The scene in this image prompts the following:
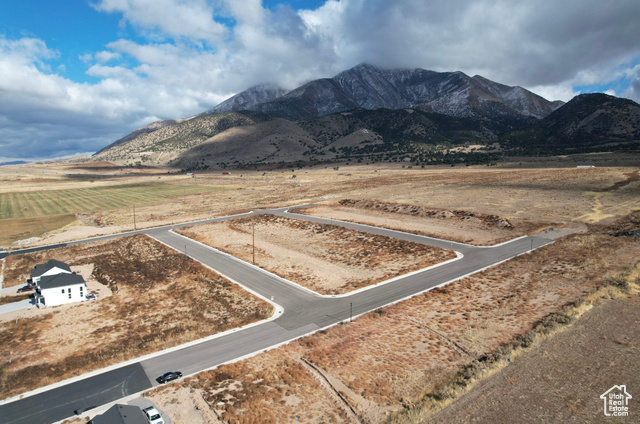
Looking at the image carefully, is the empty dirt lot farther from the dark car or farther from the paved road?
the paved road

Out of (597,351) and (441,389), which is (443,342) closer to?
(441,389)

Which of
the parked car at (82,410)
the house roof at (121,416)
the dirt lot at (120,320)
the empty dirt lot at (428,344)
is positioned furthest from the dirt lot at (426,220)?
the parked car at (82,410)

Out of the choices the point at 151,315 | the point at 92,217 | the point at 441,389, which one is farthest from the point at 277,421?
the point at 92,217

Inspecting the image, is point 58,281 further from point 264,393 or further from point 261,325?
point 264,393

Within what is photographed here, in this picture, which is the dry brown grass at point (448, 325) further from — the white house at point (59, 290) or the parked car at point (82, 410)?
the white house at point (59, 290)

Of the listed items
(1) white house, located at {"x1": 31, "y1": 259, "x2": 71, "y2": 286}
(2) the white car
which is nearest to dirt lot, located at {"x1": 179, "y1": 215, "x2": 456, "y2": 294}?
(2) the white car

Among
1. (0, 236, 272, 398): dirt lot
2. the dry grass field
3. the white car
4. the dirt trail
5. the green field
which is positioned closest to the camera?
the white car
